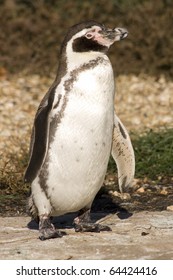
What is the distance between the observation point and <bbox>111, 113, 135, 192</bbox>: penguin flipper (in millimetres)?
6566

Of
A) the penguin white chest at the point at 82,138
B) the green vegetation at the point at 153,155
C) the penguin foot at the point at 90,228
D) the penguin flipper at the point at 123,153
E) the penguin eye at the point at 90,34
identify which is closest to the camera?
the penguin white chest at the point at 82,138

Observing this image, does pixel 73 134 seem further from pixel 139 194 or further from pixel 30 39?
pixel 30 39

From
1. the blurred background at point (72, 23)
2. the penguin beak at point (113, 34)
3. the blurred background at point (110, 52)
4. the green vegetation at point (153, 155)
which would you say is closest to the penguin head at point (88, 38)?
the penguin beak at point (113, 34)

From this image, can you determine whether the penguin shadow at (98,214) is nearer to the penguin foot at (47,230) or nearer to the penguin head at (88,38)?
the penguin foot at (47,230)

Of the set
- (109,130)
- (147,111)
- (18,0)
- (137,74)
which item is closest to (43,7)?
(18,0)

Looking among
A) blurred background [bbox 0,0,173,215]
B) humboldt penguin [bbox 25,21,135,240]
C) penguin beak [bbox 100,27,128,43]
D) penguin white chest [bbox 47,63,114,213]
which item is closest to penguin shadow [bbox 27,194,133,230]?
humboldt penguin [bbox 25,21,135,240]

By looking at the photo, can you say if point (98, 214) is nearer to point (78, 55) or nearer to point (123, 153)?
point (123, 153)

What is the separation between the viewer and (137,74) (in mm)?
11938

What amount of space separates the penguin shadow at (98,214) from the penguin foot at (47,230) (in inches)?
12.5

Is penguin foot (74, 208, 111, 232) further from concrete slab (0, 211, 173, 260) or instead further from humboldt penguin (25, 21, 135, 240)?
humboldt penguin (25, 21, 135, 240)

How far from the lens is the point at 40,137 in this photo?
6.04m

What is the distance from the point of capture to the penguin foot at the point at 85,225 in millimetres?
6332

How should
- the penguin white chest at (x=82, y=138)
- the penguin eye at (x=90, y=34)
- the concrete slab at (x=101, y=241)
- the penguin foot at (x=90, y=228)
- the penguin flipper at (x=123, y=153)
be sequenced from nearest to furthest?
the concrete slab at (x=101, y=241) → the penguin white chest at (x=82, y=138) → the penguin eye at (x=90, y=34) → the penguin foot at (x=90, y=228) → the penguin flipper at (x=123, y=153)

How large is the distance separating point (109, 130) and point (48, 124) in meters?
0.36
